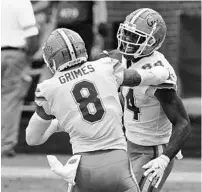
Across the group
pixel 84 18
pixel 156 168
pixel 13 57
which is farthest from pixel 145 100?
pixel 84 18

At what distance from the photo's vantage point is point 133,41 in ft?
15.2

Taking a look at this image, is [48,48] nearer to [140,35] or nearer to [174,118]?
[140,35]

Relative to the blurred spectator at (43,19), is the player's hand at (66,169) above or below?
above

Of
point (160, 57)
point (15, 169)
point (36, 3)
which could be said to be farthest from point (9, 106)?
point (160, 57)

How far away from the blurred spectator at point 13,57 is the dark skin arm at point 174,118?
2924 mm

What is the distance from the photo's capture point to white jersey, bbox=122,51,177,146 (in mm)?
4535

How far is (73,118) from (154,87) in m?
0.62

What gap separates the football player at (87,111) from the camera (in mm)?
3969

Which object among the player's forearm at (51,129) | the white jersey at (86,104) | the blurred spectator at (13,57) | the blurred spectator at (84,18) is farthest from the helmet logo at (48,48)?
the blurred spectator at (84,18)

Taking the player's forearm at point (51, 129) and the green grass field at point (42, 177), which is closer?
the player's forearm at point (51, 129)

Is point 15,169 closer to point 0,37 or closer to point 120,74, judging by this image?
point 0,37

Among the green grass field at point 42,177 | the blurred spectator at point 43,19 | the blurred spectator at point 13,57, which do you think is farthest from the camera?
the blurred spectator at point 43,19

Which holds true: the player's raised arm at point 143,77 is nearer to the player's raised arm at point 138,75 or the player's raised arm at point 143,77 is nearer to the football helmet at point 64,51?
the player's raised arm at point 138,75

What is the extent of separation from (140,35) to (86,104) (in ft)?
2.50
